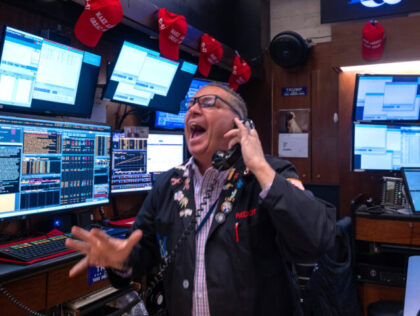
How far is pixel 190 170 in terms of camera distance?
4.86 feet

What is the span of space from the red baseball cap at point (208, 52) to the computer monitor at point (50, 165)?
1261 mm

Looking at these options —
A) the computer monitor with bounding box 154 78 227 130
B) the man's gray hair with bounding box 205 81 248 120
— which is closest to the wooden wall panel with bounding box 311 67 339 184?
the computer monitor with bounding box 154 78 227 130

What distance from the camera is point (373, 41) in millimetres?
3295

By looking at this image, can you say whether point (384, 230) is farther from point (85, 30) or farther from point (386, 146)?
point (85, 30)

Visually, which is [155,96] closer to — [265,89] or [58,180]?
[58,180]

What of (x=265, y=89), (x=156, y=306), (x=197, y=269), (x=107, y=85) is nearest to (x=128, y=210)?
(x=156, y=306)

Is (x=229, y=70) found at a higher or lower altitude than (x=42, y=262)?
higher

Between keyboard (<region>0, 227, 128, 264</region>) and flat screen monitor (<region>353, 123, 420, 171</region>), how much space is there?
261cm

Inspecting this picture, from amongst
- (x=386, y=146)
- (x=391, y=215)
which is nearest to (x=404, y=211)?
(x=391, y=215)

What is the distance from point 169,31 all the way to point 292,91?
227 cm

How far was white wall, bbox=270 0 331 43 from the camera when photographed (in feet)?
15.8

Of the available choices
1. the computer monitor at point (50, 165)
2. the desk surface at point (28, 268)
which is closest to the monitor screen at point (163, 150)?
the computer monitor at point (50, 165)

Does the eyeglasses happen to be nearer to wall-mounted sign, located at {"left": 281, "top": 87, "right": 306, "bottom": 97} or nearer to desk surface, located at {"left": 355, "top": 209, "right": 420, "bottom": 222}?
desk surface, located at {"left": 355, "top": 209, "right": 420, "bottom": 222}

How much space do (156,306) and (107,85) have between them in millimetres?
1505
